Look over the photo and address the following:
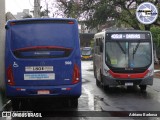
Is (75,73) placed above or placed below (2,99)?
above

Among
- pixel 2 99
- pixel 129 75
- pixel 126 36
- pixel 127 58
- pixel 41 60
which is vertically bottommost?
pixel 2 99

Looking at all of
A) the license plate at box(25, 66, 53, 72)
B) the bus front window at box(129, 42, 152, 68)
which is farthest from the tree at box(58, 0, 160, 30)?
the license plate at box(25, 66, 53, 72)

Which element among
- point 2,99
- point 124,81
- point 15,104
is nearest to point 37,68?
point 15,104

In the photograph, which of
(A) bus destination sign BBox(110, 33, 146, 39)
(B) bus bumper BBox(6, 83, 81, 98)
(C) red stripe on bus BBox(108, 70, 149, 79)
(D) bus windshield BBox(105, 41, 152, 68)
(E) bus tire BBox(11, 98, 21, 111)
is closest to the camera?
(B) bus bumper BBox(6, 83, 81, 98)

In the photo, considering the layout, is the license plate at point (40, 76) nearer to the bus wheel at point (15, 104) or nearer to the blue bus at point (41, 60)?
the blue bus at point (41, 60)

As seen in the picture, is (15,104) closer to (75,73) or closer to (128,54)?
(75,73)

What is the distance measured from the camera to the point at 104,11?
108 ft

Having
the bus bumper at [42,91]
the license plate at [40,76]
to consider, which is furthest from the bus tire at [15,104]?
the license plate at [40,76]

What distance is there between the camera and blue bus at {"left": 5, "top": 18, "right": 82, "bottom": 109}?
467 inches

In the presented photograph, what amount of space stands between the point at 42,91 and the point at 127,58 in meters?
6.91

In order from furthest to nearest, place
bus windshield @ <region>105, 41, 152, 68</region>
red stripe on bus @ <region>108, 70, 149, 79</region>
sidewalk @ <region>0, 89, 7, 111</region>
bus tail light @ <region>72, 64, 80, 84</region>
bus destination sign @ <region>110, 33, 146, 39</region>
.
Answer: bus destination sign @ <region>110, 33, 146, 39</region>, bus windshield @ <region>105, 41, 152, 68</region>, red stripe on bus @ <region>108, 70, 149, 79</region>, sidewalk @ <region>0, 89, 7, 111</region>, bus tail light @ <region>72, 64, 80, 84</region>

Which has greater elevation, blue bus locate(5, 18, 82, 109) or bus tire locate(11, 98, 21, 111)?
blue bus locate(5, 18, 82, 109)

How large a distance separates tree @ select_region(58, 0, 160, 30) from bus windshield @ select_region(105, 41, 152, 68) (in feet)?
49.0

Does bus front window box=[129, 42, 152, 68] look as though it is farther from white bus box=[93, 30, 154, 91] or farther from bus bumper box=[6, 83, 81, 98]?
bus bumper box=[6, 83, 81, 98]
